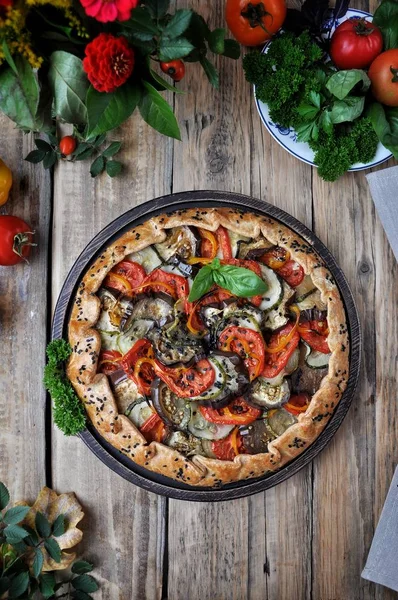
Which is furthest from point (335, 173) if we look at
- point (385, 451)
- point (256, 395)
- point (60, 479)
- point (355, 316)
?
point (60, 479)

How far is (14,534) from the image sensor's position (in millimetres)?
3152

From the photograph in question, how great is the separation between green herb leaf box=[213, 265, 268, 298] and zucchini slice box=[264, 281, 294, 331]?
214mm

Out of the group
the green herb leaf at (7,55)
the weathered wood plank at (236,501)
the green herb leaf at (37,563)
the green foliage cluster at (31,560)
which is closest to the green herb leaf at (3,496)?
the green foliage cluster at (31,560)

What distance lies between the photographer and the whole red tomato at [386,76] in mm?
3148

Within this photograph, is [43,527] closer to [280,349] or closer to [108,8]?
[280,349]

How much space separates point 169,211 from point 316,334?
103cm

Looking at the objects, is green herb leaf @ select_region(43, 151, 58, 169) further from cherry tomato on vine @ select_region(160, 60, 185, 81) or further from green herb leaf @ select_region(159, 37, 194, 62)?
green herb leaf @ select_region(159, 37, 194, 62)

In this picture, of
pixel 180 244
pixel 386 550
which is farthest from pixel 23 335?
pixel 386 550

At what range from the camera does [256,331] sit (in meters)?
3.05

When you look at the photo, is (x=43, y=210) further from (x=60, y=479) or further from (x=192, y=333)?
(x=60, y=479)

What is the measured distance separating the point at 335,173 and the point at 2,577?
267 cm

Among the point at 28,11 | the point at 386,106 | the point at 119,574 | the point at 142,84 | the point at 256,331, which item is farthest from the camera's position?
the point at 119,574

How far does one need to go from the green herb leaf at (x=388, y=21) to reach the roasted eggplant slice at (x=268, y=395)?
1.87 meters

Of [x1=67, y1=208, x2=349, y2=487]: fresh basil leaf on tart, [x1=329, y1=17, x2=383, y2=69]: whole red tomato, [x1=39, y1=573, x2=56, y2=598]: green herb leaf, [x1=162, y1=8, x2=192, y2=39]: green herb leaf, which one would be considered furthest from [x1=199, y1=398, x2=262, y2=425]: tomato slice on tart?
[x1=329, y1=17, x2=383, y2=69]: whole red tomato
